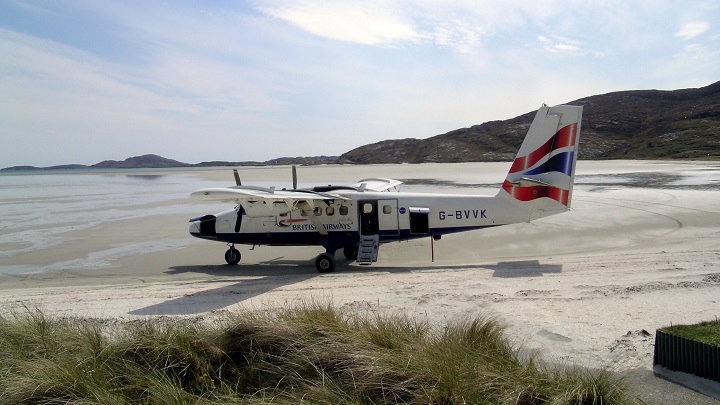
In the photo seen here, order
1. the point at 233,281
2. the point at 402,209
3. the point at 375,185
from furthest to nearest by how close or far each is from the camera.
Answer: the point at 375,185, the point at 402,209, the point at 233,281

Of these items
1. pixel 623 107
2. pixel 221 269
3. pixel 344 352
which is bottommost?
pixel 221 269

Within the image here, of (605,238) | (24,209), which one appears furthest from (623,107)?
(24,209)

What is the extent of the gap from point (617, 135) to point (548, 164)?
10746cm

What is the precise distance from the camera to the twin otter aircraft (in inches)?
546

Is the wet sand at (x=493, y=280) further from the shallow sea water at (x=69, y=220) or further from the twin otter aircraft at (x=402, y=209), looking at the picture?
the twin otter aircraft at (x=402, y=209)

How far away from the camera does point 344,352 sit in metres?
5.86

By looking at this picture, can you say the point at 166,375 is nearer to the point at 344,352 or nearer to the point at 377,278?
the point at 344,352

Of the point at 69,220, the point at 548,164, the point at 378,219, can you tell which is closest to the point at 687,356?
the point at 548,164

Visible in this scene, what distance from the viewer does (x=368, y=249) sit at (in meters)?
14.4

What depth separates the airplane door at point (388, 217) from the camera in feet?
48.9

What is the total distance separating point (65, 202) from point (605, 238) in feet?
120

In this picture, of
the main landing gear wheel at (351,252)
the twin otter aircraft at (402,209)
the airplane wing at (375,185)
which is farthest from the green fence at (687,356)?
the airplane wing at (375,185)

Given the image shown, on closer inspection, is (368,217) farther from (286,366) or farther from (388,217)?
(286,366)

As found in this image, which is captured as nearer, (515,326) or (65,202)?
(515,326)
